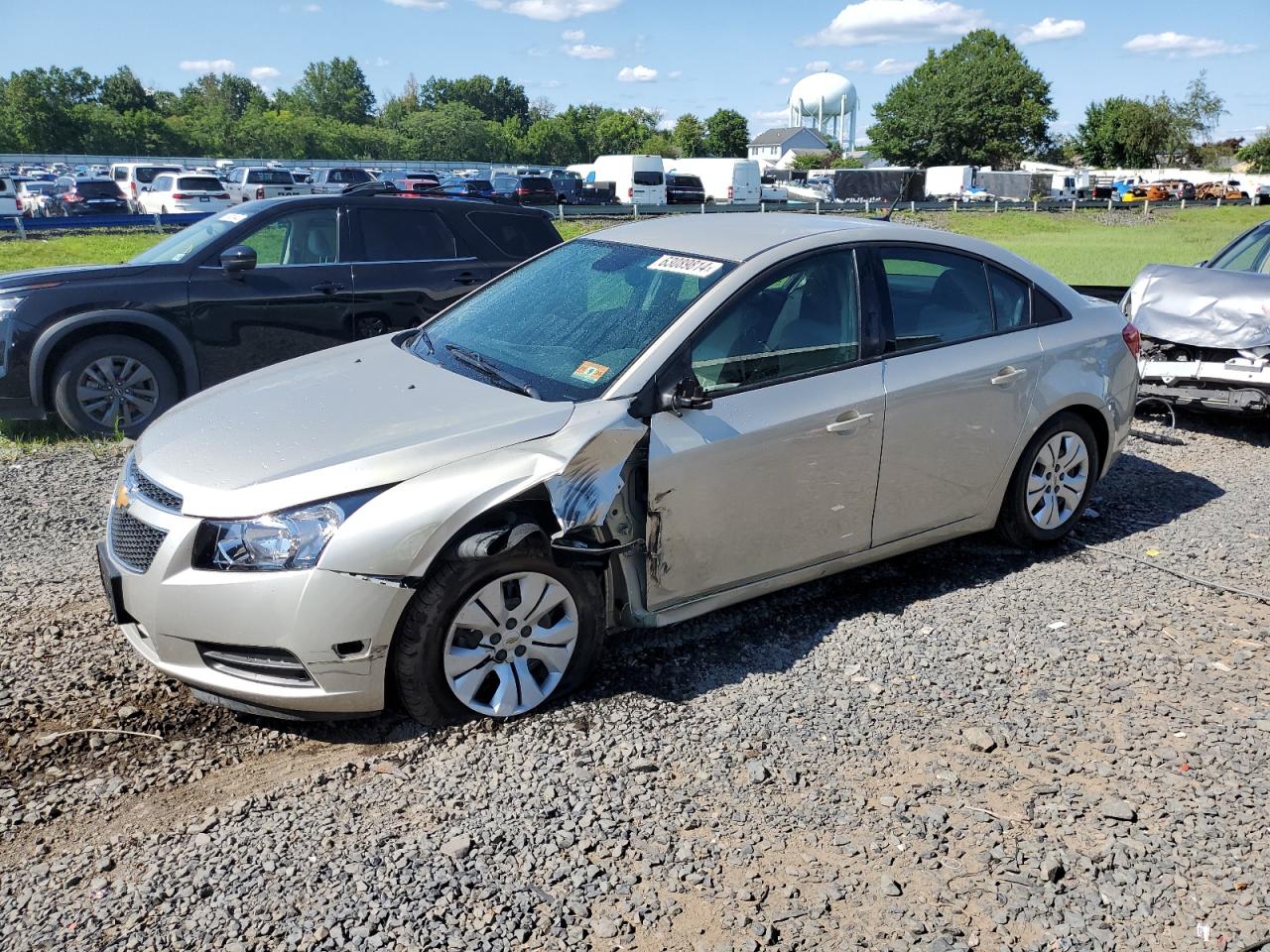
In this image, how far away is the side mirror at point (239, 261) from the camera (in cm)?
752

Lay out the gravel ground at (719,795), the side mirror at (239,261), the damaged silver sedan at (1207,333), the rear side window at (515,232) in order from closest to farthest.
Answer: the gravel ground at (719,795) → the side mirror at (239,261) → the damaged silver sedan at (1207,333) → the rear side window at (515,232)

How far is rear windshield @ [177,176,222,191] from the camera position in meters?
33.2

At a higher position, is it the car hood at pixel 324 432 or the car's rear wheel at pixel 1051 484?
the car hood at pixel 324 432

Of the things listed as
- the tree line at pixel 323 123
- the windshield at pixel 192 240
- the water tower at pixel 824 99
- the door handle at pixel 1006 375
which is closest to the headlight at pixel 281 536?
the door handle at pixel 1006 375

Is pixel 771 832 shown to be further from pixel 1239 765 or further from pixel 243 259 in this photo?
pixel 243 259

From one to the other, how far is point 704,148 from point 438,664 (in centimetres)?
11397

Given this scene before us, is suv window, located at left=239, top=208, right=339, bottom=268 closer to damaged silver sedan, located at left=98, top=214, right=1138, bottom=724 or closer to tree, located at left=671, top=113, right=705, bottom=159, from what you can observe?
damaged silver sedan, located at left=98, top=214, right=1138, bottom=724

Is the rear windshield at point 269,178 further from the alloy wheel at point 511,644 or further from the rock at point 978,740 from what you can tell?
the rock at point 978,740

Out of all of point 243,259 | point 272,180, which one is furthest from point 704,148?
point 243,259

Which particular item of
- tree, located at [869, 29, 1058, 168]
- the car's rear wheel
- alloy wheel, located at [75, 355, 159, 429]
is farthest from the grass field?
tree, located at [869, 29, 1058, 168]

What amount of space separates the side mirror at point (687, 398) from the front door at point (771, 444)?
2.5 inches

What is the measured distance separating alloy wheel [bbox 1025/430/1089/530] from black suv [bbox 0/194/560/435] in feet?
16.3

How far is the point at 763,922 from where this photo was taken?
2824 mm

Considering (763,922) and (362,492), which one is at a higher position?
(362,492)
